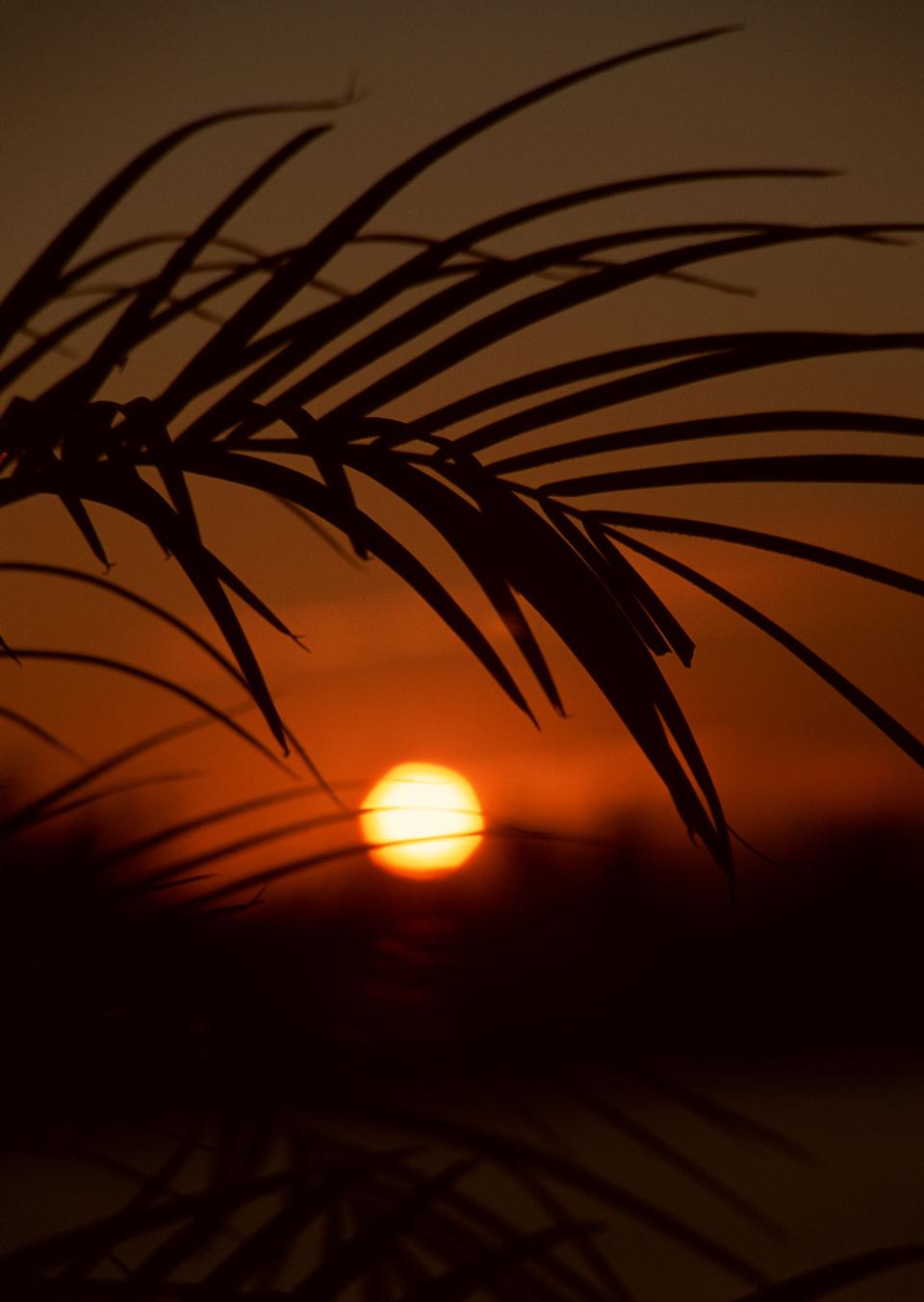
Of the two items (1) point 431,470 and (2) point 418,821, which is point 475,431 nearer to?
(1) point 431,470

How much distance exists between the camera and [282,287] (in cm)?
37

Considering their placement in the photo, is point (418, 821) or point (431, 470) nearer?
point (431, 470)

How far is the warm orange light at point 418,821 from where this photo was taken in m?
0.57

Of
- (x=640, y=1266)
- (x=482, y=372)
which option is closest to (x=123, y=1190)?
(x=640, y=1266)

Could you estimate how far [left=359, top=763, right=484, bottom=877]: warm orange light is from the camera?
573mm

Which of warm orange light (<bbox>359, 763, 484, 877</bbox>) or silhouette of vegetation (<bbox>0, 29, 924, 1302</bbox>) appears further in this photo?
warm orange light (<bbox>359, 763, 484, 877</bbox>)

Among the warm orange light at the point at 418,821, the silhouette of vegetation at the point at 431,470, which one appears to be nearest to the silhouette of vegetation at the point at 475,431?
the silhouette of vegetation at the point at 431,470

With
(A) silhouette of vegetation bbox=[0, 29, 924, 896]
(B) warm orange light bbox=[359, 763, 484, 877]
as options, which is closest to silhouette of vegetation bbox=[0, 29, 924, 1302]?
(A) silhouette of vegetation bbox=[0, 29, 924, 896]

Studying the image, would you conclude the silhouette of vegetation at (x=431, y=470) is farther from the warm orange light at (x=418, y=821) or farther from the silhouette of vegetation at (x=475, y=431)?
the warm orange light at (x=418, y=821)

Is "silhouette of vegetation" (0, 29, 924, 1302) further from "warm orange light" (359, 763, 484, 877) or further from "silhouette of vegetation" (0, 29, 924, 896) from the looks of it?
"warm orange light" (359, 763, 484, 877)

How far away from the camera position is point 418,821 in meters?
0.64

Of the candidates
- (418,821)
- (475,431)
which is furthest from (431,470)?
(418,821)

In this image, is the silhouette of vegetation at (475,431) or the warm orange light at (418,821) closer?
the silhouette of vegetation at (475,431)

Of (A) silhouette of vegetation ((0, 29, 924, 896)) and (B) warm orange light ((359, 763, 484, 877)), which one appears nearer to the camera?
(A) silhouette of vegetation ((0, 29, 924, 896))
